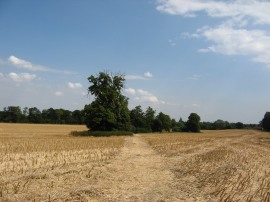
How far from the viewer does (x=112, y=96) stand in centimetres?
6438

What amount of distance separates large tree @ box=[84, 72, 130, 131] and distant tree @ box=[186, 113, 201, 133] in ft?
162

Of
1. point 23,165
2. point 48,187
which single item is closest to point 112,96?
point 23,165

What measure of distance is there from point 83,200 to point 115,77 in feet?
182

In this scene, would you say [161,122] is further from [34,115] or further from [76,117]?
[34,115]

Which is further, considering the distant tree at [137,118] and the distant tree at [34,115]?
the distant tree at [34,115]

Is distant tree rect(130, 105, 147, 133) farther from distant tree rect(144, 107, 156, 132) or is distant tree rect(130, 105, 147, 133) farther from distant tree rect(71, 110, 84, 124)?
distant tree rect(71, 110, 84, 124)

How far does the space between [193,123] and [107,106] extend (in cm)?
5399

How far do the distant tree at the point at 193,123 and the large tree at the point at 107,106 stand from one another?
49.3 metres

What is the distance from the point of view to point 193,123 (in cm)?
11281

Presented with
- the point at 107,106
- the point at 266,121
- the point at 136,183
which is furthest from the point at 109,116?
the point at 266,121

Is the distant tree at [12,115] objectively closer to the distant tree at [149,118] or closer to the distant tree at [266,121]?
the distant tree at [149,118]

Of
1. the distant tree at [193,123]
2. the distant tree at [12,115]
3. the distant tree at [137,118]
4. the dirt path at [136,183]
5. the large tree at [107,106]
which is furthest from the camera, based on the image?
the distant tree at [12,115]

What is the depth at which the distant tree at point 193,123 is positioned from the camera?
112250 mm

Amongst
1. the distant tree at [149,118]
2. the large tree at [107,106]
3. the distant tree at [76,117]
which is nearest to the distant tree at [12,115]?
the distant tree at [76,117]
